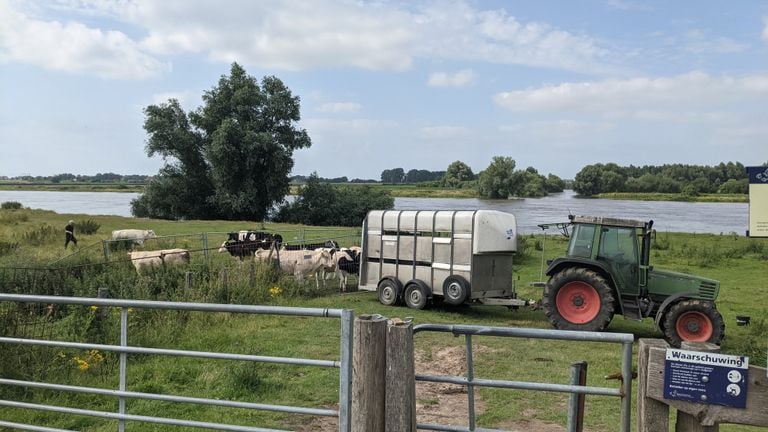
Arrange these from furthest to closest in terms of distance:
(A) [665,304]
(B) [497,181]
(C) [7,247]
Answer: (B) [497,181]
(C) [7,247]
(A) [665,304]

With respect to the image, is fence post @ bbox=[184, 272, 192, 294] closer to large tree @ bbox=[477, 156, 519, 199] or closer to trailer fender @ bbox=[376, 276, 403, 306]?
trailer fender @ bbox=[376, 276, 403, 306]

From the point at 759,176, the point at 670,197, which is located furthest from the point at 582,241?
the point at 670,197

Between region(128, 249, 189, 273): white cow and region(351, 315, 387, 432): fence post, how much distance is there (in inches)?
451

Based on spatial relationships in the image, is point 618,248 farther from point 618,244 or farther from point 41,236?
point 41,236

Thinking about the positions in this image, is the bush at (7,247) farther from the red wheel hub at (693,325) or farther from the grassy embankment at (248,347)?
the red wheel hub at (693,325)

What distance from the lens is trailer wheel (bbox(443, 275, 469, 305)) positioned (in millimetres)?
13734

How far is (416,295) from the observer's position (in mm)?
14484

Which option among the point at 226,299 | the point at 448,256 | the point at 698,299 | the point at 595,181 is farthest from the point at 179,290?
the point at 595,181

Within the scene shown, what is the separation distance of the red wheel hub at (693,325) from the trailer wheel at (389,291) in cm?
612

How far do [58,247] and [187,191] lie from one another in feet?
104

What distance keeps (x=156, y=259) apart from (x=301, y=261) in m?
3.71

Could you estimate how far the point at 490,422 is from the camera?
665 centimetres

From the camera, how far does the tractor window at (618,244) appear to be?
472 inches

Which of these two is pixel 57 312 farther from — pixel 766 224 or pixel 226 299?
pixel 766 224
